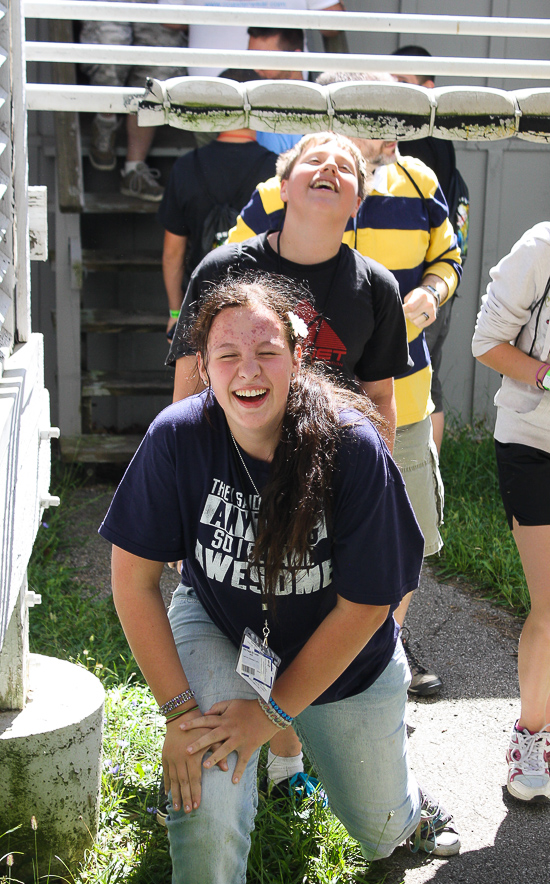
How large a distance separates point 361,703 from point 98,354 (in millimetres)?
4844

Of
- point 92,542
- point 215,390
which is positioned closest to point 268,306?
point 215,390

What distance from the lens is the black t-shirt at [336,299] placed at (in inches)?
104

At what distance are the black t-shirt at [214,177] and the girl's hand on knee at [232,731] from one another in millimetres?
3250

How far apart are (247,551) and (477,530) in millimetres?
2933

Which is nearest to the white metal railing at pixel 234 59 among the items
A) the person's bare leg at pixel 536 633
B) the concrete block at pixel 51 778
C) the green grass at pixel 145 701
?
the person's bare leg at pixel 536 633

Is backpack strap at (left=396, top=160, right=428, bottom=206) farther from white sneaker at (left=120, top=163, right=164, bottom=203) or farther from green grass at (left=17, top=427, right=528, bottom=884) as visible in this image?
white sneaker at (left=120, top=163, right=164, bottom=203)

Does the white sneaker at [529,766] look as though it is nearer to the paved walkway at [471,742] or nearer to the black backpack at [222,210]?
the paved walkway at [471,742]

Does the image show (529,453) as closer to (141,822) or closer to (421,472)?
A: (421,472)

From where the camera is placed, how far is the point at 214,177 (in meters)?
4.76

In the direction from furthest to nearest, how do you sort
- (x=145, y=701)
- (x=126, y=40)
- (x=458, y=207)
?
(x=126, y=40)
(x=458, y=207)
(x=145, y=701)

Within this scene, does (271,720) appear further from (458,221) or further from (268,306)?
(458,221)

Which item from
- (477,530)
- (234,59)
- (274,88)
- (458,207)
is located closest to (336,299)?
(274,88)

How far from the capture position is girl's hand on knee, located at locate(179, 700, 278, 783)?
1979mm

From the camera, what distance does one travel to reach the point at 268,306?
6.89ft
